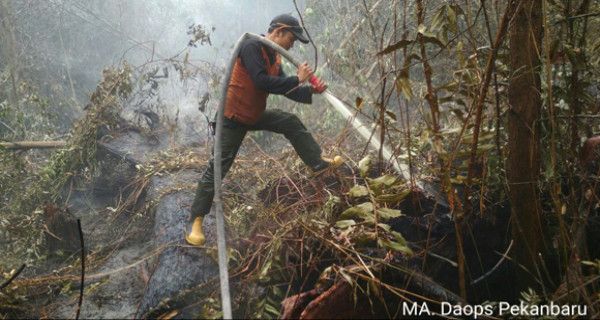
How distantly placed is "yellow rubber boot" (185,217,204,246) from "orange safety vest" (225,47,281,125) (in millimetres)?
880

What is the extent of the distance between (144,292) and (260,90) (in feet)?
5.71

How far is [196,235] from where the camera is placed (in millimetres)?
3174

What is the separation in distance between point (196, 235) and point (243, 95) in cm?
116

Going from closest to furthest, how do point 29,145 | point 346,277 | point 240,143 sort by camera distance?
1. point 346,277
2. point 240,143
3. point 29,145

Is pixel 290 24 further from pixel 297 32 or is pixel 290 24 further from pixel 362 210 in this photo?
pixel 362 210

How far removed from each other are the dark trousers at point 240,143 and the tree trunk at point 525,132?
1.66 meters

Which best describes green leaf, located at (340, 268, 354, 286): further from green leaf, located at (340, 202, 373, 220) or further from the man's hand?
the man's hand

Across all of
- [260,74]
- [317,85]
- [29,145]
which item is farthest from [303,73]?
[29,145]

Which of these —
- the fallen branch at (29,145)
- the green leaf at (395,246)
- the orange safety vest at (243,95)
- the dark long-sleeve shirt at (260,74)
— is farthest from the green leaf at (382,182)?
the fallen branch at (29,145)

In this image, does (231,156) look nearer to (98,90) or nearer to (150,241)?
(150,241)

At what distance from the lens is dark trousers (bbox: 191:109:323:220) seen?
322 centimetres

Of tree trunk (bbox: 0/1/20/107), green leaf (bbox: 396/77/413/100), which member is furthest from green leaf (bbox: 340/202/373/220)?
tree trunk (bbox: 0/1/20/107)

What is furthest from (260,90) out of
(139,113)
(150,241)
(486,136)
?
(139,113)

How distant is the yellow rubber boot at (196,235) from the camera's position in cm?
315
